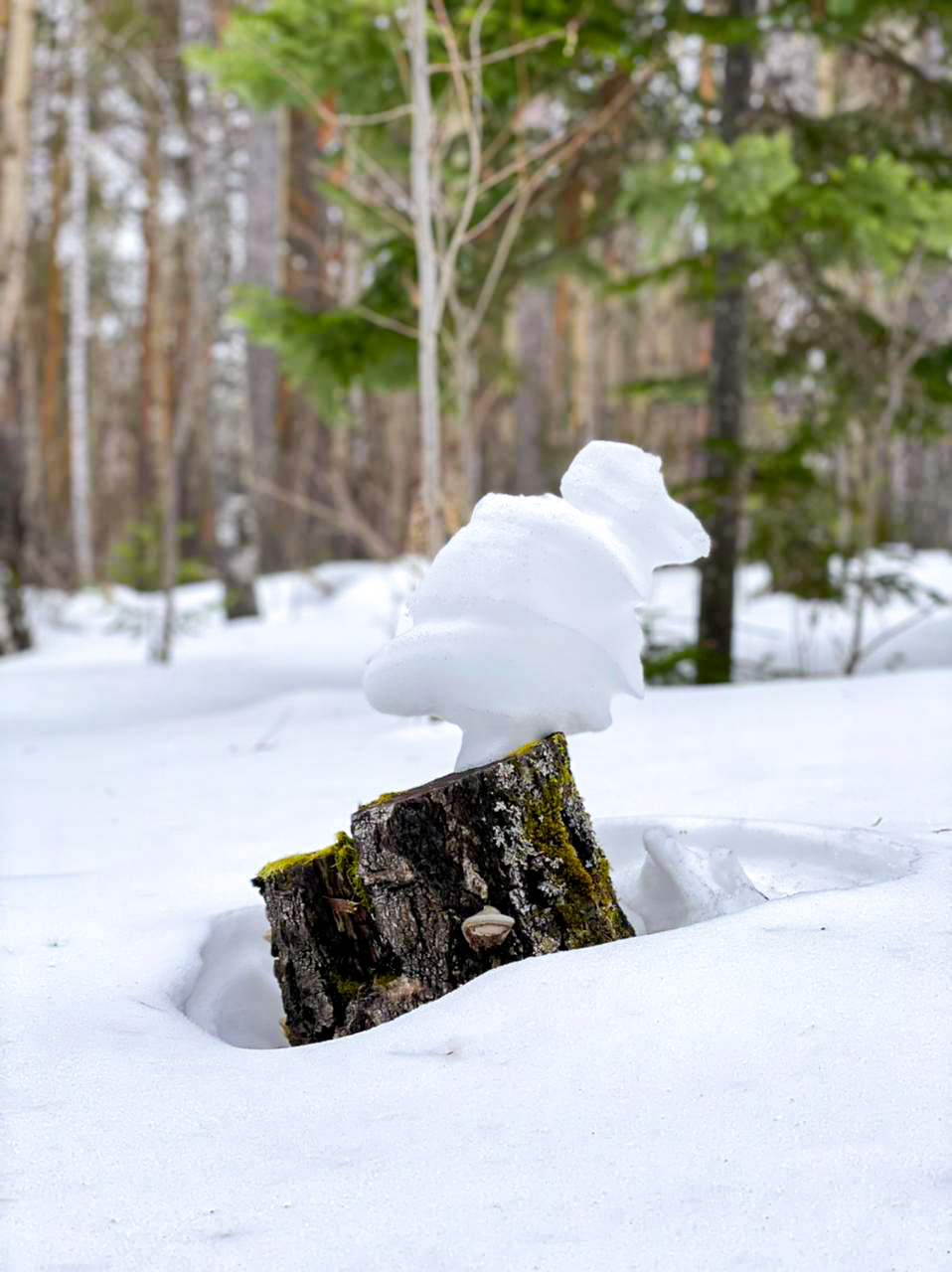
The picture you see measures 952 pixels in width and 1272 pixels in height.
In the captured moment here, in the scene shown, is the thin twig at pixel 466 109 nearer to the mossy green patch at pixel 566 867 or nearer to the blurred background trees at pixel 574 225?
the blurred background trees at pixel 574 225

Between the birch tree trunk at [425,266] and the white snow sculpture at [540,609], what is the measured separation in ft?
8.11

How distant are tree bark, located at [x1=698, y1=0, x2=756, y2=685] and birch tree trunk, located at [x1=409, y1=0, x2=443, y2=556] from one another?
1.65 m

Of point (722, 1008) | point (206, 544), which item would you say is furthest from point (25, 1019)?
point (206, 544)

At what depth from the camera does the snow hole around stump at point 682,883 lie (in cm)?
219

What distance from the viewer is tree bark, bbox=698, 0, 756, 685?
568 centimetres

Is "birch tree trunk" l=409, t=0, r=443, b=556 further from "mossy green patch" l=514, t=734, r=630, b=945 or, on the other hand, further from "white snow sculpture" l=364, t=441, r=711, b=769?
"mossy green patch" l=514, t=734, r=630, b=945

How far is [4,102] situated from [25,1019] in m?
7.73

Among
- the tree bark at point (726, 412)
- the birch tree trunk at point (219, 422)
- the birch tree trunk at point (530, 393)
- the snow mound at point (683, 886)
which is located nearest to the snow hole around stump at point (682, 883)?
the snow mound at point (683, 886)

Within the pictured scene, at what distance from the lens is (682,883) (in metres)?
2.23

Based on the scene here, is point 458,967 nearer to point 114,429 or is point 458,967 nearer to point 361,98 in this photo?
point 361,98

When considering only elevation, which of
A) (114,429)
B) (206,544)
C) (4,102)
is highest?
(4,102)

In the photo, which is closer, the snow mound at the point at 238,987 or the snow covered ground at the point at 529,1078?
the snow covered ground at the point at 529,1078

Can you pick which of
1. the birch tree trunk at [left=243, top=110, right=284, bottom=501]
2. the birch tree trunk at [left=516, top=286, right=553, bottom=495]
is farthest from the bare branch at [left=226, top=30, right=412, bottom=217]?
the birch tree trunk at [left=516, top=286, right=553, bottom=495]

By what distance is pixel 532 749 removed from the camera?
6.73 ft
